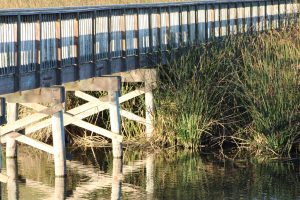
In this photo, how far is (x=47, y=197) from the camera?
69.9 ft

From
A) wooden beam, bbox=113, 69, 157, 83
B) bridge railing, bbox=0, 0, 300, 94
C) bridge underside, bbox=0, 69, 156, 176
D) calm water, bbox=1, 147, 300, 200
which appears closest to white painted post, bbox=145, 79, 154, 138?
bridge underside, bbox=0, 69, 156, 176

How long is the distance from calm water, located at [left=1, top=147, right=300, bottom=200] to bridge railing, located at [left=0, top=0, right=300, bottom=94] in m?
1.88

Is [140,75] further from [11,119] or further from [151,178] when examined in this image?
[151,178]

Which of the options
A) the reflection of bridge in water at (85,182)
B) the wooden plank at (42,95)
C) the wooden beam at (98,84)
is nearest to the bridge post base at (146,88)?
the reflection of bridge in water at (85,182)

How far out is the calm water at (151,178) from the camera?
842 inches

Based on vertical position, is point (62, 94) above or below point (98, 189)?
above

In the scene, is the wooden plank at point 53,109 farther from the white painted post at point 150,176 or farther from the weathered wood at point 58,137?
the white painted post at point 150,176

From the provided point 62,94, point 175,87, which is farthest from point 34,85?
point 175,87

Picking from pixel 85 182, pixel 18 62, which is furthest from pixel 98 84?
pixel 18 62

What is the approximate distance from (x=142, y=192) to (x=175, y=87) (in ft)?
17.9

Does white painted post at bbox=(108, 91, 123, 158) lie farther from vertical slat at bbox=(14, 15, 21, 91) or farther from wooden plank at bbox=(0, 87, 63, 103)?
vertical slat at bbox=(14, 15, 21, 91)

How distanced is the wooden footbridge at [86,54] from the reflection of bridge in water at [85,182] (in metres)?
0.50

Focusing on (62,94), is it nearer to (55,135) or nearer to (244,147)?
(55,135)

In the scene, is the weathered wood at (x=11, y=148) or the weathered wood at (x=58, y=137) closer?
the weathered wood at (x=58, y=137)
